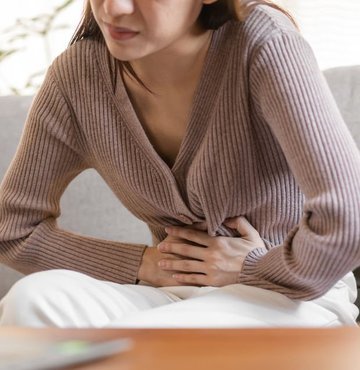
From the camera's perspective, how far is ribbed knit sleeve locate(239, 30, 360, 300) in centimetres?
112

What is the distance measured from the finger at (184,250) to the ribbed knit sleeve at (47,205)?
66 millimetres

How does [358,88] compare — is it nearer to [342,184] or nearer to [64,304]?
[342,184]

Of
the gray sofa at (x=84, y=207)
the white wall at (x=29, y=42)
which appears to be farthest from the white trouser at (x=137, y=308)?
the white wall at (x=29, y=42)

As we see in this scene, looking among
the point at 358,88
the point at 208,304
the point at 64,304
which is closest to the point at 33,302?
the point at 64,304

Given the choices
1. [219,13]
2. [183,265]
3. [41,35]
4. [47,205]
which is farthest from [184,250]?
[41,35]

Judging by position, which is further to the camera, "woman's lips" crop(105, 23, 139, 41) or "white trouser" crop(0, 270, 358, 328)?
"woman's lips" crop(105, 23, 139, 41)

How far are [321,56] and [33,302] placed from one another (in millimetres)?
1469

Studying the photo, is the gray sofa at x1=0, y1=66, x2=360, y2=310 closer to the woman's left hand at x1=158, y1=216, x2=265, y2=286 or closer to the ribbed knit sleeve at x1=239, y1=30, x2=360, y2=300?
the woman's left hand at x1=158, y1=216, x2=265, y2=286

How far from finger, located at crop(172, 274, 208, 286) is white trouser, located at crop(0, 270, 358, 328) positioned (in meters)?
0.11

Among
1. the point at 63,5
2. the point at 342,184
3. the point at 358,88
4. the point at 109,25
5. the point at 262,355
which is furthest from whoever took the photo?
the point at 63,5

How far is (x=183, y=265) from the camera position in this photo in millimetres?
1384

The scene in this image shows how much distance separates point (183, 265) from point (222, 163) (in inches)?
7.5

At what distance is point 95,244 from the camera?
149cm

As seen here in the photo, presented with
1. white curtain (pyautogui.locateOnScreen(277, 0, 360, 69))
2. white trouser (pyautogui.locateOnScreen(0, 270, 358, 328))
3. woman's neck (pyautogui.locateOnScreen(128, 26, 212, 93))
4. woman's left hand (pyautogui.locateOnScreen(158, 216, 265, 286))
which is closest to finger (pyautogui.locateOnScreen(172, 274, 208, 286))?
woman's left hand (pyautogui.locateOnScreen(158, 216, 265, 286))
